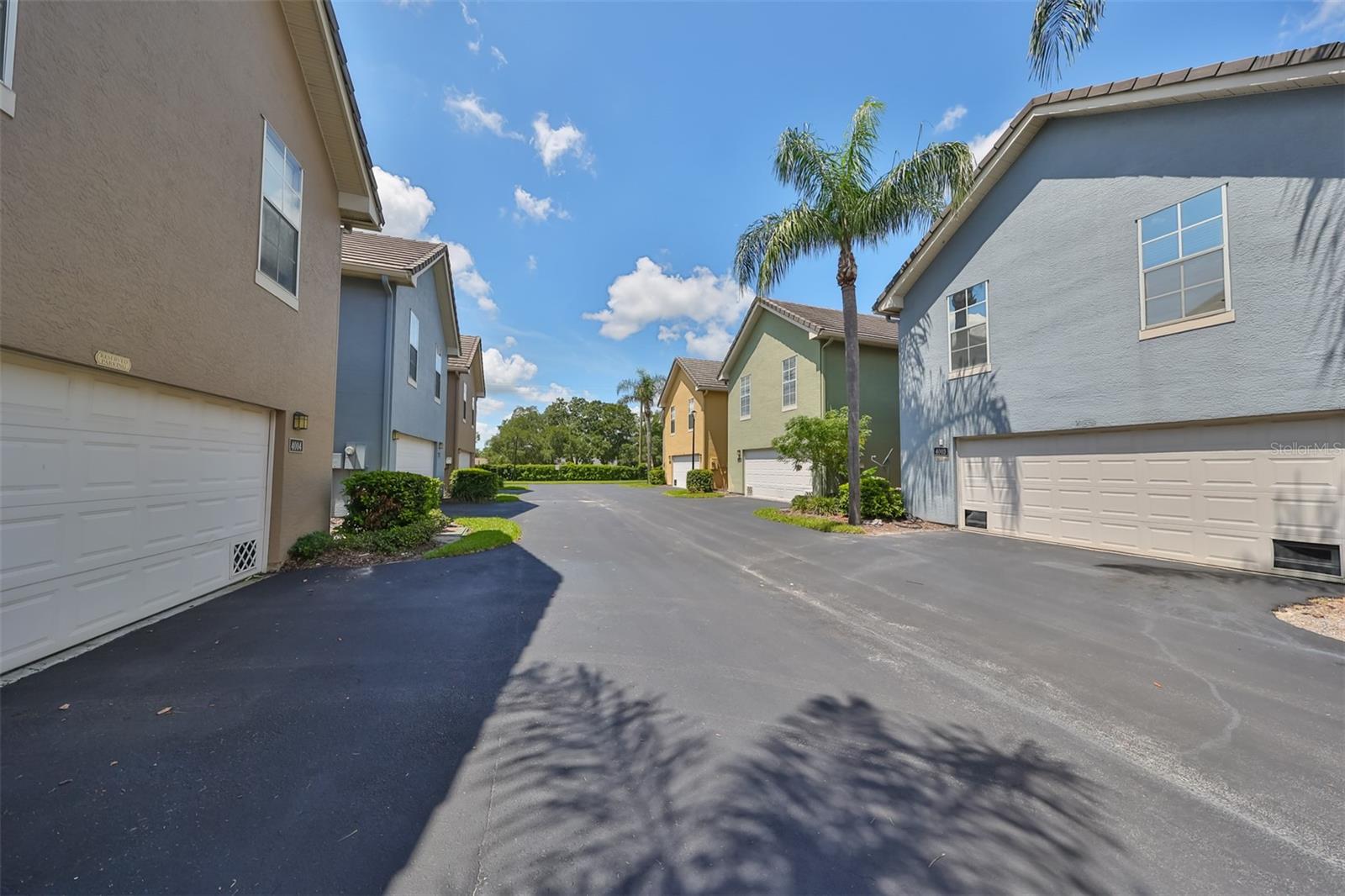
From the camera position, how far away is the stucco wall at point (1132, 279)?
6801mm

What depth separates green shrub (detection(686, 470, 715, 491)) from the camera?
2470cm

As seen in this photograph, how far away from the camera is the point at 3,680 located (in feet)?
11.6

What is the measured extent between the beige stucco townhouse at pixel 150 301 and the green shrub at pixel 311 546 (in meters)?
0.15

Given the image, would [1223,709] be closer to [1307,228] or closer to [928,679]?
[928,679]

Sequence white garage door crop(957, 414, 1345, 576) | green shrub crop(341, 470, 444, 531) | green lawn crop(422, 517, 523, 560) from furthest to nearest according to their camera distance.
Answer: green shrub crop(341, 470, 444, 531) < green lawn crop(422, 517, 523, 560) < white garage door crop(957, 414, 1345, 576)

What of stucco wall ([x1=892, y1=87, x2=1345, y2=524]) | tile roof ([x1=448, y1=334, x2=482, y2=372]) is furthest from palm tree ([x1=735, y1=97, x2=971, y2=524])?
tile roof ([x1=448, y1=334, x2=482, y2=372])

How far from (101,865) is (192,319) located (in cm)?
523

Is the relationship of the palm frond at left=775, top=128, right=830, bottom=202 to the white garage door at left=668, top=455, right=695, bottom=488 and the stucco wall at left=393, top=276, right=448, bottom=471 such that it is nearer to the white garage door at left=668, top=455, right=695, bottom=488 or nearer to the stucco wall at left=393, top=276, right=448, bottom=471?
the stucco wall at left=393, top=276, right=448, bottom=471

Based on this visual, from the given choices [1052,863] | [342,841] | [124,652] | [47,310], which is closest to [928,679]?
[1052,863]

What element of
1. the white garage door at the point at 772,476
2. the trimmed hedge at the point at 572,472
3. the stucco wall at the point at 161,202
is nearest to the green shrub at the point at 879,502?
the white garage door at the point at 772,476

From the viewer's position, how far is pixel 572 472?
4291 cm

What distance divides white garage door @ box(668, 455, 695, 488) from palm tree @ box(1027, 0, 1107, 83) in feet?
69.2

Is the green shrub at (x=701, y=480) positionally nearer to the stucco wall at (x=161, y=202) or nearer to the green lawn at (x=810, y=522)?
the green lawn at (x=810, y=522)

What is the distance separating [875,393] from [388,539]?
1536 centimetres
